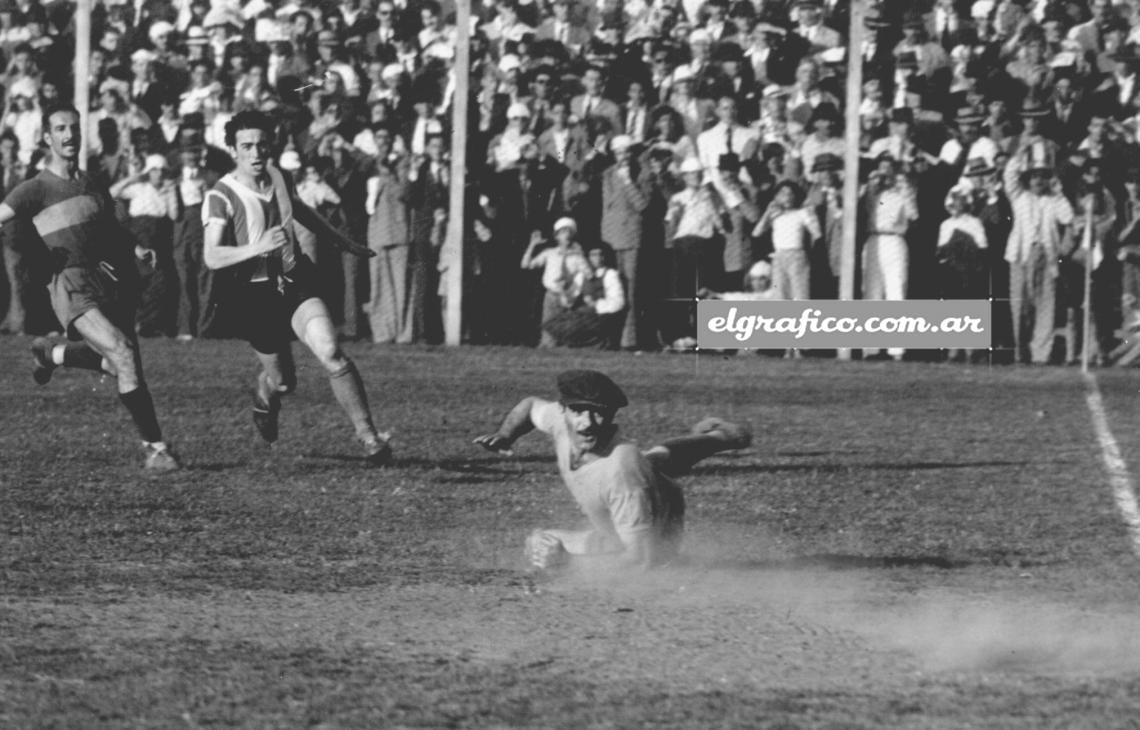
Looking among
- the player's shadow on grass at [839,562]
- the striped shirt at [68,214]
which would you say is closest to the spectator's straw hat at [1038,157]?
the striped shirt at [68,214]

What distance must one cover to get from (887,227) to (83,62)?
23.6ft

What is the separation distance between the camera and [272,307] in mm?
10891

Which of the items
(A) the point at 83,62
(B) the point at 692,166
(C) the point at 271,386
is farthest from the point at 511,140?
(C) the point at 271,386

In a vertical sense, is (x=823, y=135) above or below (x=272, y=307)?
above

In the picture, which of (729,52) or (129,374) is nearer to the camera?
(129,374)

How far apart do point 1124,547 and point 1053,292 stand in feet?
29.3

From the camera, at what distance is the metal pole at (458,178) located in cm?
1838

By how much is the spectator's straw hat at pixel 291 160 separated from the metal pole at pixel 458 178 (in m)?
1.37

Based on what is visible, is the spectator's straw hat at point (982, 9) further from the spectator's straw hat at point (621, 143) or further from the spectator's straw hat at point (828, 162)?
the spectator's straw hat at point (621, 143)

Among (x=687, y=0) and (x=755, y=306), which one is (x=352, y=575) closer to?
(x=755, y=306)

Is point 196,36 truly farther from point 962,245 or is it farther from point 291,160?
point 962,245

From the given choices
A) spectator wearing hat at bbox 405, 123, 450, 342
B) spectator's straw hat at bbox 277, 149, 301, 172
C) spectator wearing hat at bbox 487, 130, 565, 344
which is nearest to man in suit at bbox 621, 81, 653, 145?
spectator wearing hat at bbox 487, 130, 565, 344

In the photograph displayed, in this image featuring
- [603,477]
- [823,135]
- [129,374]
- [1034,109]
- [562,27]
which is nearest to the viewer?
[603,477]

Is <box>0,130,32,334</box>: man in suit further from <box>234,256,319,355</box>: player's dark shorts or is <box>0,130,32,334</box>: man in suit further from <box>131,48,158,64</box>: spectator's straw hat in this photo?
<box>234,256,319,355</box>: player's dark shorts
